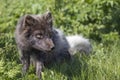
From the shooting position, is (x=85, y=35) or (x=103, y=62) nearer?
(x=103, y=62)

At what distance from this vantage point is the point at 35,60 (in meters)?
7.35

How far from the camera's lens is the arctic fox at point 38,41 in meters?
6.86

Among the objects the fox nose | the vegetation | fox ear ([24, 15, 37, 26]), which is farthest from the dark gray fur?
the vegetation

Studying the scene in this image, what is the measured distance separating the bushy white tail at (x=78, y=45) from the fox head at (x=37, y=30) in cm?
A: 163

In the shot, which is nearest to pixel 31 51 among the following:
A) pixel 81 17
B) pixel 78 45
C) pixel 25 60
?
pixel 25 60

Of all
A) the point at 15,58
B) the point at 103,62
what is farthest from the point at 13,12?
the point at 103,62

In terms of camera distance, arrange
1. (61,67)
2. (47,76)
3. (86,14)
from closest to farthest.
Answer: (47,76) < (61,67) < (86,14)

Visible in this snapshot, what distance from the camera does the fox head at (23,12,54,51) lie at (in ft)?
22.5

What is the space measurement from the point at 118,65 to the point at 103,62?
427 millimetres

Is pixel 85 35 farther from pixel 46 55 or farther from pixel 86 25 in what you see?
pixel 46 55

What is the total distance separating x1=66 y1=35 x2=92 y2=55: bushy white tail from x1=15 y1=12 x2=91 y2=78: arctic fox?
843mm

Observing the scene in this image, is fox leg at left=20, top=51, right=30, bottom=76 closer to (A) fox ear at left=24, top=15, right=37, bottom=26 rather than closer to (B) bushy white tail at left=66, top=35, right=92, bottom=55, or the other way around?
(A) fox ear at left=24, top=15, right=37, bottom=26

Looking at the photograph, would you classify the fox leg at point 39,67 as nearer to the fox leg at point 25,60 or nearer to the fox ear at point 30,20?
the fox leg at point 25,60

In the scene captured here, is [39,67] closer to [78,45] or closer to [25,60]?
[25,60]
